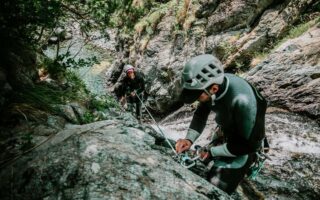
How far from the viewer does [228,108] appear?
3.66 meters

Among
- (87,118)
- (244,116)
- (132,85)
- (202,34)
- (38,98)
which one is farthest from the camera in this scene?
(202,34)

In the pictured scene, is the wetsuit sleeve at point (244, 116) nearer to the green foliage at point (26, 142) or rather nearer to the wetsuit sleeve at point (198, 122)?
the wetsuit sleeve at point (198, 122)

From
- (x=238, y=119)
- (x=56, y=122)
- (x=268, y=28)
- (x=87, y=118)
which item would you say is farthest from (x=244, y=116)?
(x=268, y=28)

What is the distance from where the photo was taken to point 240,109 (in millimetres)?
3484

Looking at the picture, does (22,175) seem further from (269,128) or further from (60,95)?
(269,128)

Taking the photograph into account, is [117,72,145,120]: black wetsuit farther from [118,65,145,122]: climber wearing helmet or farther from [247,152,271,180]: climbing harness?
[247,152,271,180]: climbing harness

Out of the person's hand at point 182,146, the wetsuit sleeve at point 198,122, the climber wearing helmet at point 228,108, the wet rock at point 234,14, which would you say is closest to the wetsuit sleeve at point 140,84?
the wet rock at point 234,14

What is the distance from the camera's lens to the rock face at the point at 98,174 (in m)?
2.82

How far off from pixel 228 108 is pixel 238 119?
0.67ft

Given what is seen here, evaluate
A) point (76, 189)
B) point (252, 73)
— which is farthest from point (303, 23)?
point (76, 189)

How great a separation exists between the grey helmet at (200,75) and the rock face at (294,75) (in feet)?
17.9

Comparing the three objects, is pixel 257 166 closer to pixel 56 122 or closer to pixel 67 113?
pixel 56 122

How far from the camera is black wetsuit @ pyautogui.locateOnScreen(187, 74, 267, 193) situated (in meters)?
3.50

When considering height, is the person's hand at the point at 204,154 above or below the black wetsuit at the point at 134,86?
above
